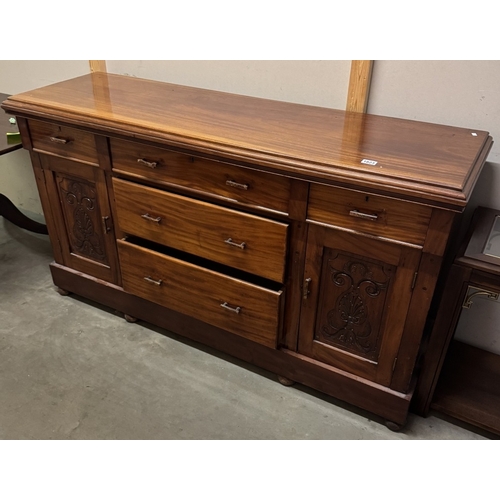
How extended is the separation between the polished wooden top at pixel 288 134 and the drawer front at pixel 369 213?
44 mm

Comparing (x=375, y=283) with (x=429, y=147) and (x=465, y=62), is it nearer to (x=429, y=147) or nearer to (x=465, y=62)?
(x=429, y=147)

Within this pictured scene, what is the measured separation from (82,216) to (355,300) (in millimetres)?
1101

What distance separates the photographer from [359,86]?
168 centimetres

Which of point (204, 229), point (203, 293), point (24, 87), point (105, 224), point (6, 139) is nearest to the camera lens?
point (204, 229)

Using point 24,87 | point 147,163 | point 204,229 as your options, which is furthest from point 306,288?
point 24,87

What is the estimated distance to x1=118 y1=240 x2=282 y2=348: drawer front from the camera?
1666 mm

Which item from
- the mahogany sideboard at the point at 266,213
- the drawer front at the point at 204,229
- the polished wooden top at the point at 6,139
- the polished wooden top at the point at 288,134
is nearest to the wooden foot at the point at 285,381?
the mahogany sideboard at the point at 266,213

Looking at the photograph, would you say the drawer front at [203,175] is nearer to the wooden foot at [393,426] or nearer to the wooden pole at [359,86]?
Result: the wooden pole at [359,86]

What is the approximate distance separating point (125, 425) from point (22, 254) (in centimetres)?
126

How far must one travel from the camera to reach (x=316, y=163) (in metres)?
1.35

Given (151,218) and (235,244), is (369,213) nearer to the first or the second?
(235,244)

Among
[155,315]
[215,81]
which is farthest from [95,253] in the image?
[215,81]

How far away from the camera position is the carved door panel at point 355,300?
1417 mm

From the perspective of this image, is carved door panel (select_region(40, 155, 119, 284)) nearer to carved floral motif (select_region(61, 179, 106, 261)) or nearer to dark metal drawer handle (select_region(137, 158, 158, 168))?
carved floral motif (select_region(61, 179, 106, 261))
